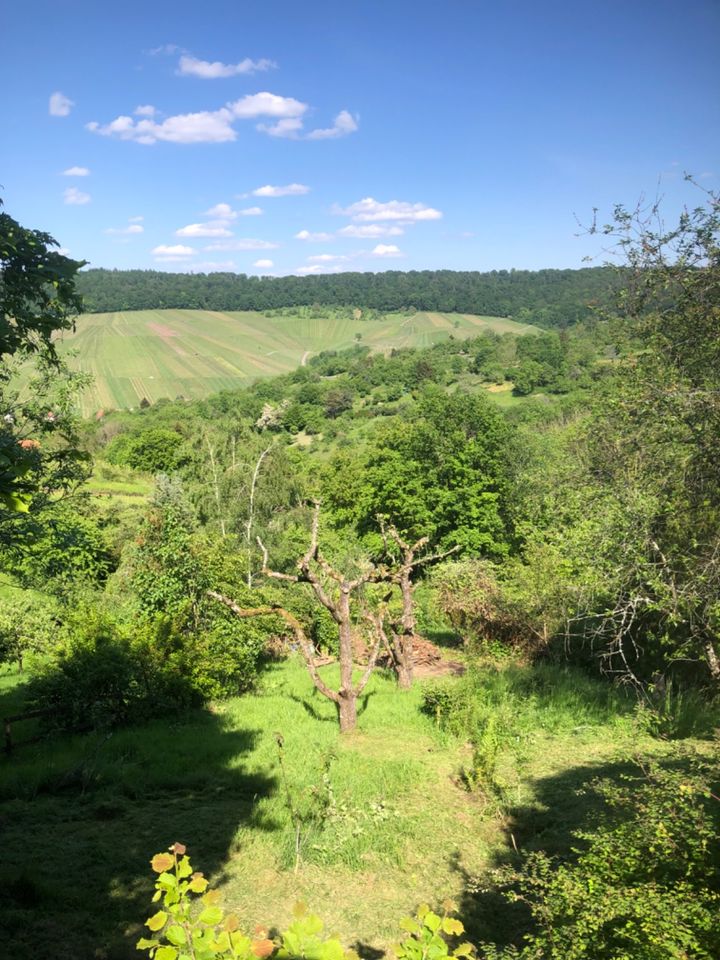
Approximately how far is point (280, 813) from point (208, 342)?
133061 mm

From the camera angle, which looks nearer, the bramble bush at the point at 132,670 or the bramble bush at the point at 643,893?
the bramble bush at the point at 643,893

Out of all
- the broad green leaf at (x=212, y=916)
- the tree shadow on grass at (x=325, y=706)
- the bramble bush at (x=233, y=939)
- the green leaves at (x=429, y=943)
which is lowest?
the tree shadow on grass at (x=325, y=706)

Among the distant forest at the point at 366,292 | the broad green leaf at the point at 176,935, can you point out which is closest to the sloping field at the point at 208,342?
the distant forest at the point at 366,292

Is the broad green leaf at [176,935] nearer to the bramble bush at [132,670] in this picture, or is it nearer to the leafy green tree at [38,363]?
the leafy green tree at [38,363]

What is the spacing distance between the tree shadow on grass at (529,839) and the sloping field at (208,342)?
309 ft

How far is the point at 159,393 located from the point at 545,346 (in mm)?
69017

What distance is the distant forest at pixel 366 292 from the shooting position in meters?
149

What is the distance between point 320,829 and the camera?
27.4 feet

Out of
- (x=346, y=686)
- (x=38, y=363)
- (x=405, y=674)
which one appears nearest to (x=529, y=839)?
(x=346, y=686)

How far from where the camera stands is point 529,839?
27.5ft

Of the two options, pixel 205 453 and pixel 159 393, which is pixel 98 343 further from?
pixel 205 453

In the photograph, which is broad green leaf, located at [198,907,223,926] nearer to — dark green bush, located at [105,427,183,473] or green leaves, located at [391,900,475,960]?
green leaves, located at [391,900,475,960]

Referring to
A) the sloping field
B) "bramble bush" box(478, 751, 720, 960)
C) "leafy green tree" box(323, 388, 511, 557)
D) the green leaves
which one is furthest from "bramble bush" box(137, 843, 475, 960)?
the sloping field

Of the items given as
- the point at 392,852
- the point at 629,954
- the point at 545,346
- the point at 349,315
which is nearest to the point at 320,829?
the point at 392,852
